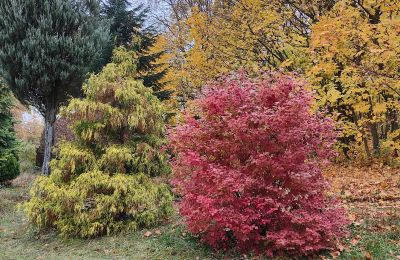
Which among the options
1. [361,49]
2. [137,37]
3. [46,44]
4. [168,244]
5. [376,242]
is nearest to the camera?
[376,242]

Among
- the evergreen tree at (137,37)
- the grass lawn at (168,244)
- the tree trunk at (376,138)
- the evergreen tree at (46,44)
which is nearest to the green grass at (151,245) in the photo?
the grass lawn at (168,244)

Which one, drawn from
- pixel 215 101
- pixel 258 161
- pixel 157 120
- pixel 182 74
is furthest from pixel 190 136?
pixel 182 74

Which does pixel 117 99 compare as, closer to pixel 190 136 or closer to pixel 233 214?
pixel 190 136

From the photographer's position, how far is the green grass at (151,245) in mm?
5109

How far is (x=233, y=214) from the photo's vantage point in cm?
491

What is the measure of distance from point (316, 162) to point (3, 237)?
19.9ft

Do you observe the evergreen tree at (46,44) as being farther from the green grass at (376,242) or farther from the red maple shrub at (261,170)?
the green grass at (376,242)

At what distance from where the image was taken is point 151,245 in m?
5.88

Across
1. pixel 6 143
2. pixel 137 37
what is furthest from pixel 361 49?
pixel 6 143

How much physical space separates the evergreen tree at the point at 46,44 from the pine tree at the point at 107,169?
338 cm

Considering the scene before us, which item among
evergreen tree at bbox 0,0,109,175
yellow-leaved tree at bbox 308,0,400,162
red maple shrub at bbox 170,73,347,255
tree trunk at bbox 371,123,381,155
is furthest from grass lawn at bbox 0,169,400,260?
→ tree trunk at bbox 371,123,381,155

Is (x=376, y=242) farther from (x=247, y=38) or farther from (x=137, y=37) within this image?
(x=137, y=37)

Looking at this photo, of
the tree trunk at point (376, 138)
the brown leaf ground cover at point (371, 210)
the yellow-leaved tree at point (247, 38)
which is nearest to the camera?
the brown leaf ground cover at point (371, 210)

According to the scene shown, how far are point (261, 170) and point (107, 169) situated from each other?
10.2ft
